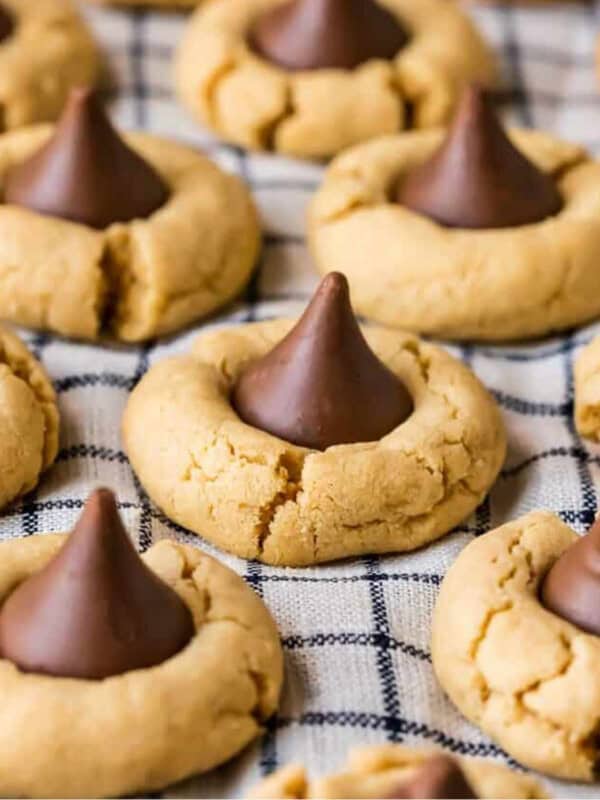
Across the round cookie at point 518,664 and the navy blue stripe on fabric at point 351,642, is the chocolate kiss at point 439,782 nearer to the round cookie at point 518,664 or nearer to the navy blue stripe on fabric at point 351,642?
the round cookie at point 518,664

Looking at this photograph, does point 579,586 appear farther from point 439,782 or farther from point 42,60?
point 42,60

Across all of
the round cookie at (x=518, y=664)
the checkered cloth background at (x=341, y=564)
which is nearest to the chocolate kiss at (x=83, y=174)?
the checkered cloth background at (x=341, y=564)

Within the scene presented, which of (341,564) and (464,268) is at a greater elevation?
(464,268)

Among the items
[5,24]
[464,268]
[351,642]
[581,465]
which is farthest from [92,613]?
[5,24]

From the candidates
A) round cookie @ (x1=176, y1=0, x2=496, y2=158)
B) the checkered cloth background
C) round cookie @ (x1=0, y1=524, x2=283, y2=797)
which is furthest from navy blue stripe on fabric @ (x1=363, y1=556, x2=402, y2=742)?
round cookie @ (x1=176, y1=0, x2=496, y2=158)

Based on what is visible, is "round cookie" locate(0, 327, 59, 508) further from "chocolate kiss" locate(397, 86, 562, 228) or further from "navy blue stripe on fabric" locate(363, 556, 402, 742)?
"chocolate kiss" locate(397, 86, 562, 228)

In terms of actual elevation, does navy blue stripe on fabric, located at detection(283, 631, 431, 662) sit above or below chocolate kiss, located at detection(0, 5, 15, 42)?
below

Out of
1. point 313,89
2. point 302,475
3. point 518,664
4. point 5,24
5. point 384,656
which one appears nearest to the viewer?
point 518,664
